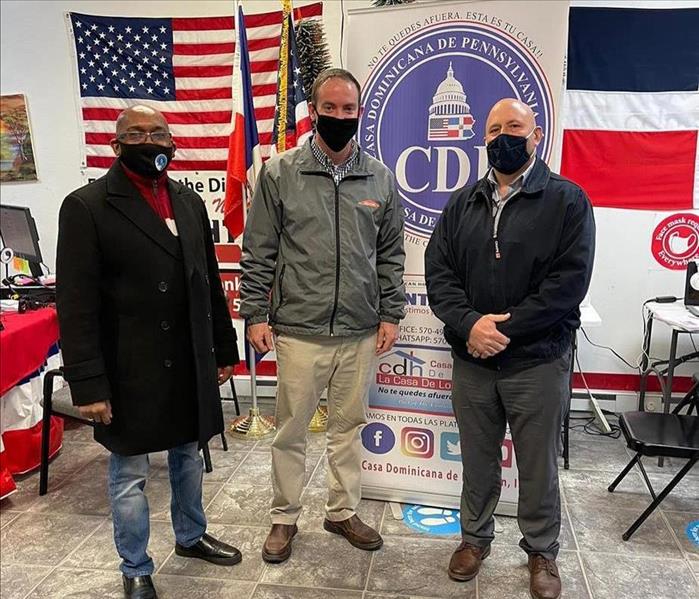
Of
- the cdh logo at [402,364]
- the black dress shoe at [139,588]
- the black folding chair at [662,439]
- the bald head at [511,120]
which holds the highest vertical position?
the bald head at [511,120]

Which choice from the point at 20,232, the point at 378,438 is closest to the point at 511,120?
the point at 378,438

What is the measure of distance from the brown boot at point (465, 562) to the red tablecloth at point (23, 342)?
6.78 ft

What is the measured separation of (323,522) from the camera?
8.29ft

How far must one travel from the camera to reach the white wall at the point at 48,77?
381 cm

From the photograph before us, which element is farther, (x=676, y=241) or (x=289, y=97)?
(x=676, y=241)

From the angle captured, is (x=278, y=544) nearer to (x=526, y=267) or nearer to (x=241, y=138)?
(x=526, y=267)

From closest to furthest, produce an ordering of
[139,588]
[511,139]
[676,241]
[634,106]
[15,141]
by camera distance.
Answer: [511,139], [139,588], [634,106], [676,241], [15,141]

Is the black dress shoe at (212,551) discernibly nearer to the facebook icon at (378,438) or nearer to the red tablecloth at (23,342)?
the facebook icon at (378,438)

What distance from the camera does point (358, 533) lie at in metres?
2.36

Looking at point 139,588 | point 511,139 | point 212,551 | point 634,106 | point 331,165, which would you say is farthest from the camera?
point 634,106

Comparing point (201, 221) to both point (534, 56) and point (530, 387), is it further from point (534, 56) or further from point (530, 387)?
point (534, 56)

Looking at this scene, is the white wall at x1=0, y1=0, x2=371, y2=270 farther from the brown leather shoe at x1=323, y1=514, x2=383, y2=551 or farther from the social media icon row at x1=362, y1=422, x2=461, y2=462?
the brown leather shoe at x1=323, y1=514, x2=383, y2=551

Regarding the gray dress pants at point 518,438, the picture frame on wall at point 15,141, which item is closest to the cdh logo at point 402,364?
the gray dress pants at point 518,438

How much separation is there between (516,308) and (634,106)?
2.18 meters
